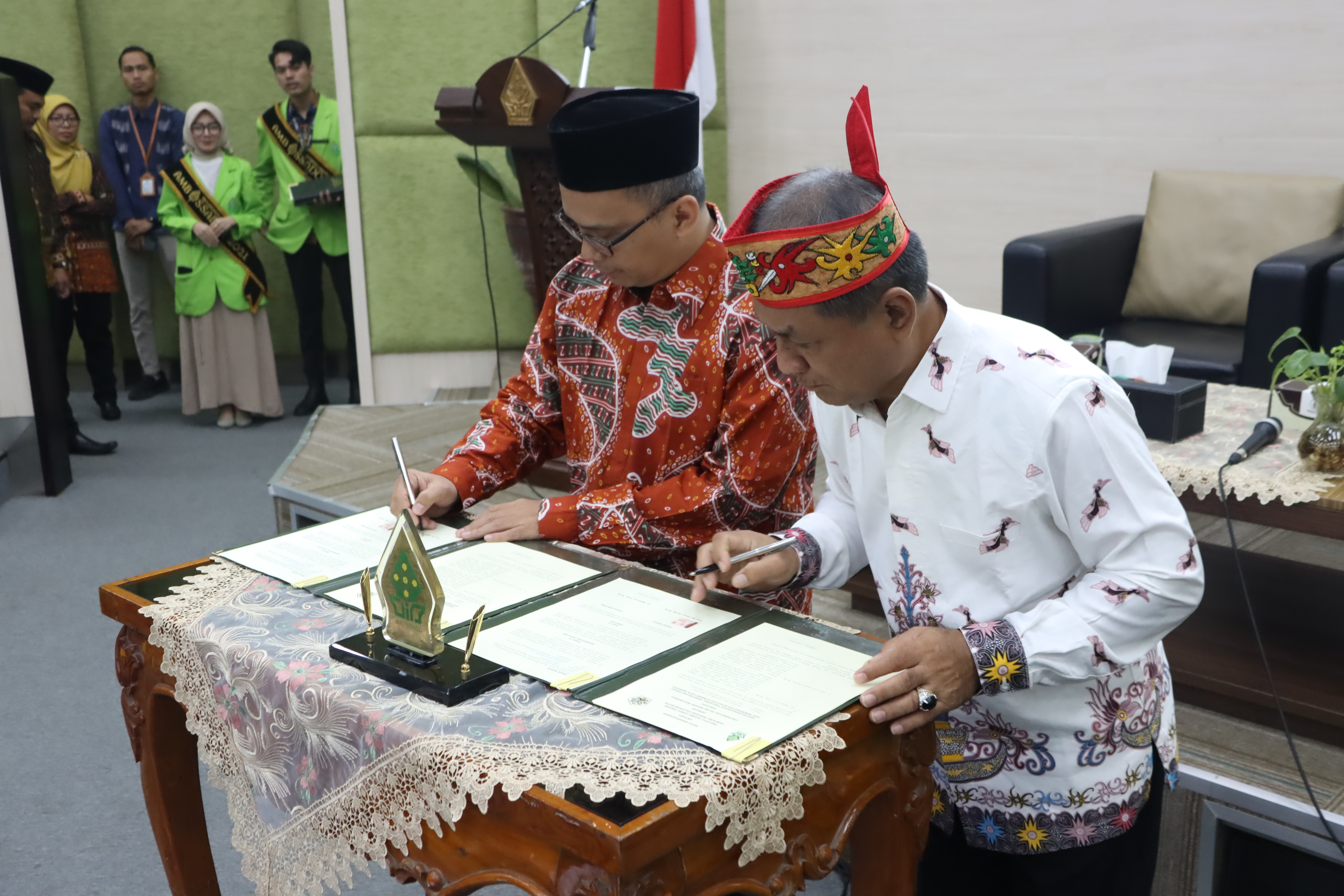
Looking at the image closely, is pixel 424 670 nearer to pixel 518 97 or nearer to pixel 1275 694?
pixel 1275 694

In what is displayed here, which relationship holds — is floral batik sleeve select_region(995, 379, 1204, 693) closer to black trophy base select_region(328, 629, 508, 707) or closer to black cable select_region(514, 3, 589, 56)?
black trophy base select_region(328, 629, 508, 707)

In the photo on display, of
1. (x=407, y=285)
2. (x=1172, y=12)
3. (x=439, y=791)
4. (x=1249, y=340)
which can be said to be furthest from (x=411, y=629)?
(x=407, y=285)

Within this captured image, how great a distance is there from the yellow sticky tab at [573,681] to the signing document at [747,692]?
1.2 inches

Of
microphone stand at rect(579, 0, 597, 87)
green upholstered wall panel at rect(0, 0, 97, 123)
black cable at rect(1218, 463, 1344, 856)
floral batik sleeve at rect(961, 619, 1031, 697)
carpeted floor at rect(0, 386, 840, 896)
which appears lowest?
carpeted floor at rect(0, 386, 840, 896)

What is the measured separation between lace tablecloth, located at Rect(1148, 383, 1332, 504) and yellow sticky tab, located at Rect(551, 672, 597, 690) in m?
1.36

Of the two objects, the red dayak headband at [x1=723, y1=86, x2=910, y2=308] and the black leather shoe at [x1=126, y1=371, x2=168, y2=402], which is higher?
the red dayak headband at [x1=723, y1=86, x2=910, y2=308]

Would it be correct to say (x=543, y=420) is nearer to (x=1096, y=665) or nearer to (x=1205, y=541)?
(x=1096, y=665)

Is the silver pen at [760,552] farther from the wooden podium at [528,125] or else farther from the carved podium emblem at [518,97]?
the carved podium emblem at [518,97]

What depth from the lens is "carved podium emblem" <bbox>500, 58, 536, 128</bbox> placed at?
289cm

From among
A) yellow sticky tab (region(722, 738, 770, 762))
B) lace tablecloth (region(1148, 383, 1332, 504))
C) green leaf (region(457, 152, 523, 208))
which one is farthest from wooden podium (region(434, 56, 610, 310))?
yellow sticky tab (region(722, 738, 770, 762))

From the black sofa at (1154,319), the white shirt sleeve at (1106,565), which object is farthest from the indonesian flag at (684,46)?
the white shirt sleeve at (1106,565)

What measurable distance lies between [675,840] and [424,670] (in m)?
0.33

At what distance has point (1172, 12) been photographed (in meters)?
3.68

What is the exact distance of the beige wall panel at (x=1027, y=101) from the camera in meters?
3.57
